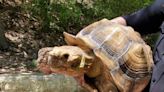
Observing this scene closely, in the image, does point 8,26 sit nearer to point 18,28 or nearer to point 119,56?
point 18,28

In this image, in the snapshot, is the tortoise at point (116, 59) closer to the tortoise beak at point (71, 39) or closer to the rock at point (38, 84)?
the tortoise beak at point (71, 39)

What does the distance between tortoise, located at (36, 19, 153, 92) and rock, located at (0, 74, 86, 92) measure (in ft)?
5.05

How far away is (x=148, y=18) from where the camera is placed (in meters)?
1.74

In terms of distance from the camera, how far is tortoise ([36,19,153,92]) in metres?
1.50

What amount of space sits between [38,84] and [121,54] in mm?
1668

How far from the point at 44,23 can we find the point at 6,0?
885 mm

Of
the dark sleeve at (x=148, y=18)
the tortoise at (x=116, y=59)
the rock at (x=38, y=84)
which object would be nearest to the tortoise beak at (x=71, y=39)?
the tortoise at (x=116, y=59)

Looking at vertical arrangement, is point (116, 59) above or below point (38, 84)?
above

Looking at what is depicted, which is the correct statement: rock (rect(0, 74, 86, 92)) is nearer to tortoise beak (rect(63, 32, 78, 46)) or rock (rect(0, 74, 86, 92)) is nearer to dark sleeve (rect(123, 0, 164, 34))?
dark sleeve (rect(123, 0, 164, 34))

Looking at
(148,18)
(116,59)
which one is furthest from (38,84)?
(116,59)

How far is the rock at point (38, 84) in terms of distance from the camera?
3096 millimetres

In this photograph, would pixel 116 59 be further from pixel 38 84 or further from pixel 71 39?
pixel 38 84

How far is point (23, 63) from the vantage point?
4.65m

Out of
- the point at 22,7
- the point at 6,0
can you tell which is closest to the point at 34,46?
the point at 22,7
